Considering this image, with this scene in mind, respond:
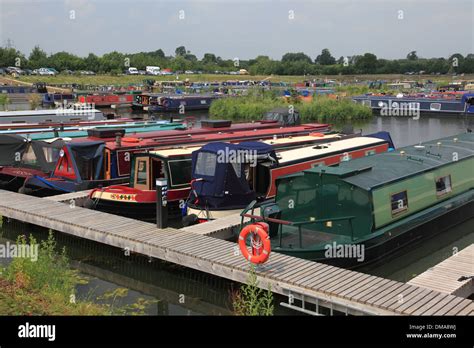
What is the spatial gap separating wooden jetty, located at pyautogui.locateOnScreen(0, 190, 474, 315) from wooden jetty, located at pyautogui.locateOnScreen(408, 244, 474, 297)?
53 centimetres

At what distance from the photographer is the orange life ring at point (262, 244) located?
32.5 ft

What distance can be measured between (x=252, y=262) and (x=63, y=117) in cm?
2339

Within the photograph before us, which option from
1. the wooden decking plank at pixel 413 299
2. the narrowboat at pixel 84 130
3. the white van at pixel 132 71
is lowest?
the wooden decking plank at pixel 413 299

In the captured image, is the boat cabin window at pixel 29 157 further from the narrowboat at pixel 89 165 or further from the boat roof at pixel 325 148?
the boat roof at pixel 325 148

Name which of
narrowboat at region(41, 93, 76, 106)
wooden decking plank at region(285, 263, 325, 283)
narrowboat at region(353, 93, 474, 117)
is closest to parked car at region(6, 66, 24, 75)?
narrowboat at region(41, 93, 76, 106)

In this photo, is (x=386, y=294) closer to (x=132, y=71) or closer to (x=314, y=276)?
(x=314, y=276)

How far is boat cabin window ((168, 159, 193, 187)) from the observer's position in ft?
53.9

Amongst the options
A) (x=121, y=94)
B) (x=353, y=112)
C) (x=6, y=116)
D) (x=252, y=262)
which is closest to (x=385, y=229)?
(x=252, y=262)

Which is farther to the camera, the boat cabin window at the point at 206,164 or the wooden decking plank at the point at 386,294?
the boat cabin window at the point at 206,164

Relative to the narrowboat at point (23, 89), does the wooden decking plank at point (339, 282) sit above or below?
below

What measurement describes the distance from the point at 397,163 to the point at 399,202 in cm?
132

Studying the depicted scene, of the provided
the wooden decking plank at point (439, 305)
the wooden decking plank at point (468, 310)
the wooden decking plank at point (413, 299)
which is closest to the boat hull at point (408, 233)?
the wooden decking plank at point (413, 299)

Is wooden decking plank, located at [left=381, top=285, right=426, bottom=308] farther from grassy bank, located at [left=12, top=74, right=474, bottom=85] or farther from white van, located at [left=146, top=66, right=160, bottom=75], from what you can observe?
white van, located at [left=146, top=66, right=160, bottom=75]

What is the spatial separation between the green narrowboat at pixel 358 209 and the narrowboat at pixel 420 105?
35.7 m
